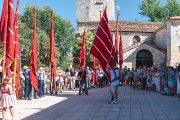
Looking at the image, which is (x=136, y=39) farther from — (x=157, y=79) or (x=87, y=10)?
(x=157, y=79)

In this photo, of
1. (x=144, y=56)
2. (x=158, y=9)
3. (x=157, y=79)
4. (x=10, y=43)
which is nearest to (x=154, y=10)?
(x=158, y=9)

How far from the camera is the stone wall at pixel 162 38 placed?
177 ft

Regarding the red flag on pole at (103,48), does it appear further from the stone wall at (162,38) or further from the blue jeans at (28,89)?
the stone wall at (162,38)

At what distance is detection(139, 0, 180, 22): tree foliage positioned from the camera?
82.7m

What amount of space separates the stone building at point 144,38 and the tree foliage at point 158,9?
1528 cm

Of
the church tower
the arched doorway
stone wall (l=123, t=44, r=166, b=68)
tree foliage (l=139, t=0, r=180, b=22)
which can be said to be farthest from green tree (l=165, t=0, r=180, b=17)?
stone wall (l=123, t=44, r=166, b=68)

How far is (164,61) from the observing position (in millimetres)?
55312

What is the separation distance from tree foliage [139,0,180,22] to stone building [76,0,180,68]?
50.1 feet

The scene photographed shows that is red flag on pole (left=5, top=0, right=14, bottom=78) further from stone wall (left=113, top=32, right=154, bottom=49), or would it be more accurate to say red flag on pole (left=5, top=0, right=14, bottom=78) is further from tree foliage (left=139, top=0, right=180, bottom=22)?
tree foliage (left=139, top=0, right=180, bottom=22)

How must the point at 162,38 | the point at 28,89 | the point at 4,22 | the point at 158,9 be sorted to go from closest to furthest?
the point at 4,22
the point at 28,89
the point at 162,38
the point at 158,9

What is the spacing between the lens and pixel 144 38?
63.3 metres

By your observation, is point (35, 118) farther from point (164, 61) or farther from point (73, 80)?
point (164, 61)

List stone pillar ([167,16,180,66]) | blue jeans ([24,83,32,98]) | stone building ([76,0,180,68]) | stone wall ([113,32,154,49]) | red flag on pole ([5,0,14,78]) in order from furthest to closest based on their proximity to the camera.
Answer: stone wall ([113,32,154,49]) → stone building ([76,0,180,68]) → stone pillar ([167,16,180,66]) → blue jeans ([24,83,32,98]) → red flag on pole ([5,0,14,78])

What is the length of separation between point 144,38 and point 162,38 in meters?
6.97
